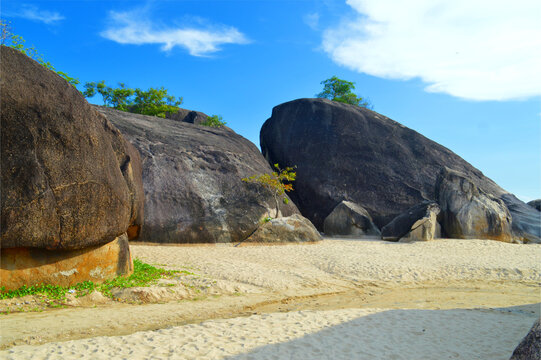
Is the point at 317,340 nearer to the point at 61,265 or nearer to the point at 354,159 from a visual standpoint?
the point at 61,265

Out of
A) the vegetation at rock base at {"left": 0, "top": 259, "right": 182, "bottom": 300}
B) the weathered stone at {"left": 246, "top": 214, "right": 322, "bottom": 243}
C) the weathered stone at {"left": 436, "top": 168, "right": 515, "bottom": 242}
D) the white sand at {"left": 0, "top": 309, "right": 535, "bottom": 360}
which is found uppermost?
the weathered stone at {"left": 436, "top": 168, "right": 515, "bottom": 242}

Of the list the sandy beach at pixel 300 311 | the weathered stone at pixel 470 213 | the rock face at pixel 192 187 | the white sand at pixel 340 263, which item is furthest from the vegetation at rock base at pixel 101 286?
the weathered stone at pixel 470 213

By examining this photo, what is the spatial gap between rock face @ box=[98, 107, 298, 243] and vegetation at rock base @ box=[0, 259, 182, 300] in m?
5.86

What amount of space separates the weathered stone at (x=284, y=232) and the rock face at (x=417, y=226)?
469 centimetres

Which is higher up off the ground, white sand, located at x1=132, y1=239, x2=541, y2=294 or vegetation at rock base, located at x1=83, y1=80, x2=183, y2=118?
vegetation at rock base, located at x1=83, y1=80, x2=183, y2=118

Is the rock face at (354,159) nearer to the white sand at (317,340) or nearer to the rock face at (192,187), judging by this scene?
the rock face at (192,187)

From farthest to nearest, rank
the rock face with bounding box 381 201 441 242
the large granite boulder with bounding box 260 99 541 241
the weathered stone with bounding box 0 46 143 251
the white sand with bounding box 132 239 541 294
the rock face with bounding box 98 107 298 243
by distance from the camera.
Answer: the large granite boulder with bounding box 260 99 541 241, the rock face with bounding box 381 201 441 242, the rock face with bounding box 98 107 298 243, the white sand with bounding box 132 239 541 294, the weathered stone with bounding box 0 46 143 251

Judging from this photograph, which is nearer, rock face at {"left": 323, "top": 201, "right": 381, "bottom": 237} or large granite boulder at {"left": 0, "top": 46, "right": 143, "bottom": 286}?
large granite boulder at {"left": 0, "top": 46, "right": 143, "bottom": 286}

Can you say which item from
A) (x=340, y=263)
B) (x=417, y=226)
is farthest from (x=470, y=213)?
(x=340, y=263)

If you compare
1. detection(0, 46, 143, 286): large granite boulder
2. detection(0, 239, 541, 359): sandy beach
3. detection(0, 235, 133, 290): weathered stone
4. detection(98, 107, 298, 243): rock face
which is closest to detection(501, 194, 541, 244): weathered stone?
detection(0, 239, 541, 359): sandy beach

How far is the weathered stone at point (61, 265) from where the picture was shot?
8695 mm

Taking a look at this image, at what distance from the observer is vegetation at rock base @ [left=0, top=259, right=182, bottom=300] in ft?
28.5

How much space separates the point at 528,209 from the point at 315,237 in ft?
52.3

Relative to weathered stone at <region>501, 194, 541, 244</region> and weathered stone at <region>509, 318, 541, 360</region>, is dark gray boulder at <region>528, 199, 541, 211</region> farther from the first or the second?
weathered stone at <region>509, 318, 541, 360</region>
